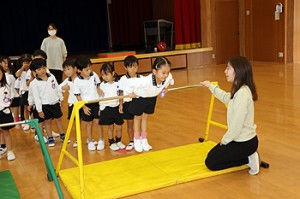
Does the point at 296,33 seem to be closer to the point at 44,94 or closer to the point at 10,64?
the point at 10,64

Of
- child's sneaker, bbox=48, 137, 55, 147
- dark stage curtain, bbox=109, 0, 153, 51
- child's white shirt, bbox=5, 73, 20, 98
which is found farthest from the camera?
dark stage curtain, bbox=109, 0, 153, 51

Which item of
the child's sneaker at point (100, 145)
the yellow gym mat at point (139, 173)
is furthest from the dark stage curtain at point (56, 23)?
the yellow gym mat at point (139, 173)

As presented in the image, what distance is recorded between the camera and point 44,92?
13.9ft

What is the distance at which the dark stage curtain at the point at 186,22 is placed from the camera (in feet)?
37.4

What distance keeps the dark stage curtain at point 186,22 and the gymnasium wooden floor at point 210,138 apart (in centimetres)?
426

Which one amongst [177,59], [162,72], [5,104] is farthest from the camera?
[177,59]

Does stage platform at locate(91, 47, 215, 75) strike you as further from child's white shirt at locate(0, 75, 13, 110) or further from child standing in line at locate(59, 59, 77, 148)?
child's white shirt at locate(0, 75, 13, 110)

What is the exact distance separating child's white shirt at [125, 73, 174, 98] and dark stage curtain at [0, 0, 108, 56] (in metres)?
11.9

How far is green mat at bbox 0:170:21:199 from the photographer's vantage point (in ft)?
9.84

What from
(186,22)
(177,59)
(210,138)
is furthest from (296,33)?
(210,138)

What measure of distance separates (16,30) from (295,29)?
10.2 meters

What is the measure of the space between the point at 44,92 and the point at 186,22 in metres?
7.92

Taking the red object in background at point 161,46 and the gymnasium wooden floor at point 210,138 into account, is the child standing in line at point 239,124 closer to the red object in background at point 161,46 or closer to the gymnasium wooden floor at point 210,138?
the gymnasium wooden floor at point 210,138

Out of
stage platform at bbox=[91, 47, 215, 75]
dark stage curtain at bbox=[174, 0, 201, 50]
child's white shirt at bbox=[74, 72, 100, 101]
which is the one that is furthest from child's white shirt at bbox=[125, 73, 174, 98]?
dark stage curtain at bbox=[174, 0, 201, 50]
